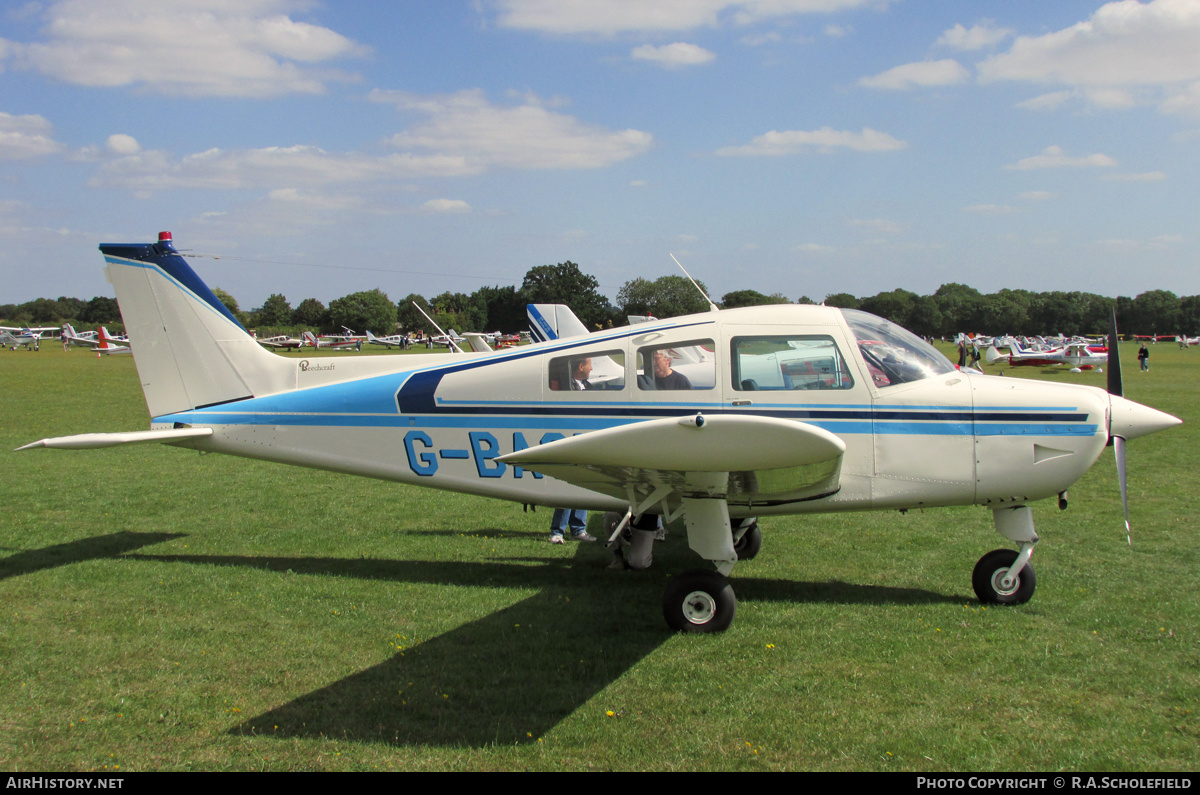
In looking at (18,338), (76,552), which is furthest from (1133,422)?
(18,338)

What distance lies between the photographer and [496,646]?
531cm

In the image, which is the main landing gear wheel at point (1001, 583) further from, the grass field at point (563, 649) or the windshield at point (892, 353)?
the windshield at point (892, 353)

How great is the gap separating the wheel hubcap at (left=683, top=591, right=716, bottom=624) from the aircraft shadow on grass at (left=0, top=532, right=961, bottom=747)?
8.4 inches

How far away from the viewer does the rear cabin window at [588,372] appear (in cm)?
620

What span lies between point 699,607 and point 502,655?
1.45 meters

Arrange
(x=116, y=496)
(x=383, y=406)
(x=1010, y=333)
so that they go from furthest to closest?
(x=1010, y=333)
(x=116, y=496)
(x=383, y=406)

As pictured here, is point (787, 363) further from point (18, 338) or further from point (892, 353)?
point (18, 338)

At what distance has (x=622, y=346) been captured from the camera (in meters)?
6.16

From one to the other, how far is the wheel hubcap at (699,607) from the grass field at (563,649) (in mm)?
172

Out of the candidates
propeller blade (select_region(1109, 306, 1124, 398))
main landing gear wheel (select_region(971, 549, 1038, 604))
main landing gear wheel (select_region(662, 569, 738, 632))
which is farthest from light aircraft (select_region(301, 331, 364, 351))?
main landing gear wheel (select_region(971, 549, 1038, 604))

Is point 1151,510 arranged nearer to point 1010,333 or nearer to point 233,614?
point 233,614
